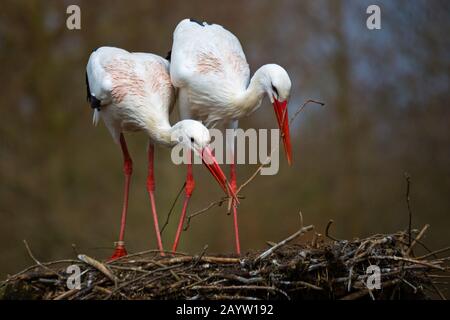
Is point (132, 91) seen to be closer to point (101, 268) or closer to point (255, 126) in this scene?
point (101, 268)

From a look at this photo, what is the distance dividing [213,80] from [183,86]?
25 centimetres

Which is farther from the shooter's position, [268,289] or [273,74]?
[273,74]

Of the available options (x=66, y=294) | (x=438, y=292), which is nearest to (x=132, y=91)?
(x=66, y=294)

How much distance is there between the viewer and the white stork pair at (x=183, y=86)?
7.11 meters

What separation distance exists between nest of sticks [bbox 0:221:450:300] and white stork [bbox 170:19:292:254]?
1358 millimetres

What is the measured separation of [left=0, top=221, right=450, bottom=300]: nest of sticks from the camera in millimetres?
5641

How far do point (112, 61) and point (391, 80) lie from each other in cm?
→ 793

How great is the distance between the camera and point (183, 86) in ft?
24.3

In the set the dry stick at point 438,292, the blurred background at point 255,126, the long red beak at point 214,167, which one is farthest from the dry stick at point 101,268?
the blurred background at point 255,126

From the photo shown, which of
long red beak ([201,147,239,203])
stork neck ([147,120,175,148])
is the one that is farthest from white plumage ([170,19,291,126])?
long red beak ([201,147,239,203])

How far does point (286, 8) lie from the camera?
51.5 feet

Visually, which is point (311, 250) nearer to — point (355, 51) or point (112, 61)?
point (112, 61)

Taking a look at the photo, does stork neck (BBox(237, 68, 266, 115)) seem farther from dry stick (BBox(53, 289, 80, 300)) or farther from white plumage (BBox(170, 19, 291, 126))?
dry stick (BBox(53, 289, 80, 300))
